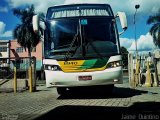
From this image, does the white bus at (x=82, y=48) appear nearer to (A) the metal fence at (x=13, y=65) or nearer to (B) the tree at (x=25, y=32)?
(A) the metal fence at (x=13, y=65)

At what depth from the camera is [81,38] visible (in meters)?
11.1

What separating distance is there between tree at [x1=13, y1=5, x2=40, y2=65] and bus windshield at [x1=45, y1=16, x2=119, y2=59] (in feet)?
171

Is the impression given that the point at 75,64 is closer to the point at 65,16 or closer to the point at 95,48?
the point at 95,48

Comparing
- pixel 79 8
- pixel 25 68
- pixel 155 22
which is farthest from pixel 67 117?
pixel 155 22

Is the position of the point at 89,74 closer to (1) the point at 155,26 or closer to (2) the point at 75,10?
(2) the point at 75,10

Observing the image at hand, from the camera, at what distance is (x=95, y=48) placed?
1101cm

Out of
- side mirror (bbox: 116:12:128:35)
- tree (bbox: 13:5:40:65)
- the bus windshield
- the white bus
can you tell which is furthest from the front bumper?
tree (bbox: 13:5:40:65)

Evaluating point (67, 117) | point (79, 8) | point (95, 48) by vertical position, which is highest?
point (79, 8)

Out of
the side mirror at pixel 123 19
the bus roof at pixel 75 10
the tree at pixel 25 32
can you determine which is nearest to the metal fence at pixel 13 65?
the bus roof at pixel 75 10

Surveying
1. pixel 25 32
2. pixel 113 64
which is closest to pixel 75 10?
pixel 113 64

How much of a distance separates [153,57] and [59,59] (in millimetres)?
9285

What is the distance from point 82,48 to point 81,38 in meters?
0.37

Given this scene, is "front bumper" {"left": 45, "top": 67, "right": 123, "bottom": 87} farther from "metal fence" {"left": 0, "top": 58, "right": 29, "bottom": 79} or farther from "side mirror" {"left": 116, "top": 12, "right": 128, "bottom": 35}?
"metal fence" {"left": 0, "top": 58, "right": 29, "bottom": 79}

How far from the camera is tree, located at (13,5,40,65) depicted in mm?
63656
